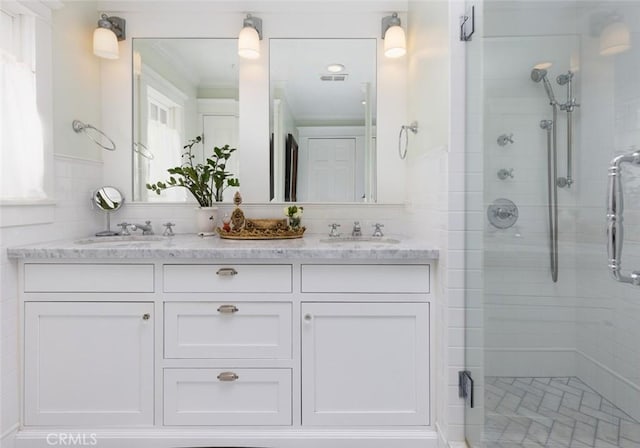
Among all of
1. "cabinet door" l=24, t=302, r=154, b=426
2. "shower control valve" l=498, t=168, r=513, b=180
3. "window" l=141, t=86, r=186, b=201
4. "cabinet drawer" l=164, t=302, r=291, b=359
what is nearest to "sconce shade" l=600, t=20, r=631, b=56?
"shower control valve" l=498, t=168, r=513, b=180

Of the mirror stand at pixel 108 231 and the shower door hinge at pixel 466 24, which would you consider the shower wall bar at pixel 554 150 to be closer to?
the shower door hinge at pixel 466 24

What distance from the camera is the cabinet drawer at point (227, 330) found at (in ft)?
5.49

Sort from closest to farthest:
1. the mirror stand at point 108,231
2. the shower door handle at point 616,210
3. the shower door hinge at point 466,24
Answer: the shower door handle at point 616,210 < the shower door hinge at point 466,24 < the mirror stand at point 108,231

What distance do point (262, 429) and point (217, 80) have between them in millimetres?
1870

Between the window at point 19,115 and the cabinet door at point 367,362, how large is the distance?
4.61 ft

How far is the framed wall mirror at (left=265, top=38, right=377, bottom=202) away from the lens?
91.0 inches

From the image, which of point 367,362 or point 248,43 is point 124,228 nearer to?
point 248,43

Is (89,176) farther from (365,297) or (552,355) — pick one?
(552,355)

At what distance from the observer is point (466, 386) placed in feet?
5.15

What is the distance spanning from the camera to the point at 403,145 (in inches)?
91.6

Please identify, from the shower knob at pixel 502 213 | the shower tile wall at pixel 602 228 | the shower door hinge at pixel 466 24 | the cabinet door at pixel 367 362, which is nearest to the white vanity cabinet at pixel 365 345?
the cabinet door at pixel 367 362

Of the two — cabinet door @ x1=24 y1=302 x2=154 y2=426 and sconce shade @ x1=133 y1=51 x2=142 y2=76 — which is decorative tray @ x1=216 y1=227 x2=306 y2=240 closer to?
cabinet door @ x1=24 y1=302 x2=154 y2=426

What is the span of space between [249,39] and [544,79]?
5.10ft

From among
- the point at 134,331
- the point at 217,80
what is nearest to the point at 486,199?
the point at 134,331
